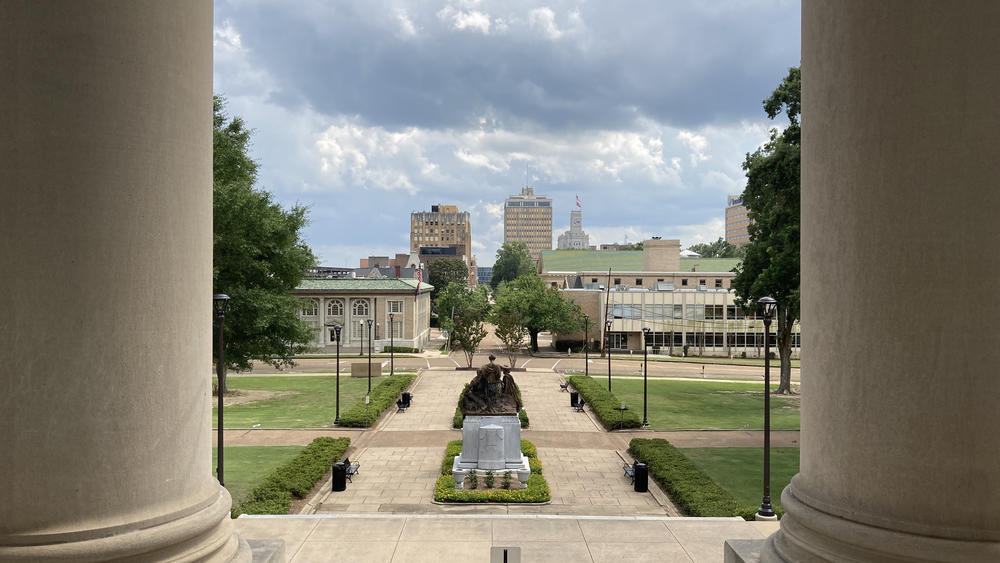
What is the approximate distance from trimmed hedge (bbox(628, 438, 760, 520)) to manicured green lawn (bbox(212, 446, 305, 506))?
412 inches

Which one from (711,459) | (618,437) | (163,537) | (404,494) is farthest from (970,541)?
(618,437)

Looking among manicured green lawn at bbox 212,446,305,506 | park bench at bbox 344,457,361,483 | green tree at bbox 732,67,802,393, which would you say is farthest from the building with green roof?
park bench at bbox 344,457,361,483

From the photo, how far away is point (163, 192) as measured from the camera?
433 centimetres

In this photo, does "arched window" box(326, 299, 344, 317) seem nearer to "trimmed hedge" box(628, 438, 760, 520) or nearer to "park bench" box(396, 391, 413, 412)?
"park bench" box(396, 391, 413, 412)

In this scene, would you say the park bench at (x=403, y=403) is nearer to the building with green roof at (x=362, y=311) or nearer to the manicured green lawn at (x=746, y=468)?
the manicured green lawn at (x=746, y=468)

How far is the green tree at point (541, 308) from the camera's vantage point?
64438 mm

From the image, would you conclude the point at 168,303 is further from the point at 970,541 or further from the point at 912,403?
the point at 970,541

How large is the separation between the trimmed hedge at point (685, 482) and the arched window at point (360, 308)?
46793 mm

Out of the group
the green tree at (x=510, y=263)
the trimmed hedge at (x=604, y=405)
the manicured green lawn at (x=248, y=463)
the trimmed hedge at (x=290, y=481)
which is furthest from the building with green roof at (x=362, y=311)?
the green tree at (x=510, y=263)

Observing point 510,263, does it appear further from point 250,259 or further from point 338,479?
point 338,479

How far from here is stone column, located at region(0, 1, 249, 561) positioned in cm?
393

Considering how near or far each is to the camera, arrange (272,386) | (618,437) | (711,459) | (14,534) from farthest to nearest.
Result: (272,386)
(618,437)
(711,459)
(14,534)

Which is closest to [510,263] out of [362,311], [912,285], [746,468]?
[362,311]

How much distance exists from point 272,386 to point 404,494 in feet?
86.7
